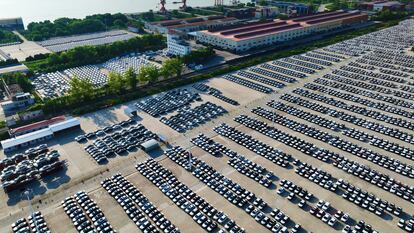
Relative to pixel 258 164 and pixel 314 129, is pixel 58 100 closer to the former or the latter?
pixel 258 164

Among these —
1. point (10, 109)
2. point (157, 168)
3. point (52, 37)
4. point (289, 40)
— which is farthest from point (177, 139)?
point (52, 37)

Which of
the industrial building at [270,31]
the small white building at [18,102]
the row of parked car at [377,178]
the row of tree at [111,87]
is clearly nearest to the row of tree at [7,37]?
the small white building at [18,102]

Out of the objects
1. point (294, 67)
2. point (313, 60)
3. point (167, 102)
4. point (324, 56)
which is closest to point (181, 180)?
point (167, 102)

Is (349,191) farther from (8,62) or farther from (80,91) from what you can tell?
(8,62)

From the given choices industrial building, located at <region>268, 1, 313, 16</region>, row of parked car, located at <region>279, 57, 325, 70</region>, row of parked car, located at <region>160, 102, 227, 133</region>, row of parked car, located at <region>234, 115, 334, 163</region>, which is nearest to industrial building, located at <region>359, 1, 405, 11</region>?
industrial building, located at <region>268, 1, 313, 16</region>

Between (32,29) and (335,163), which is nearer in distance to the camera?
(335,163)
